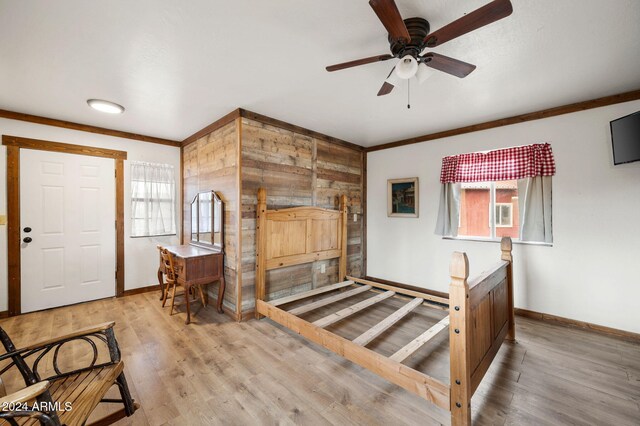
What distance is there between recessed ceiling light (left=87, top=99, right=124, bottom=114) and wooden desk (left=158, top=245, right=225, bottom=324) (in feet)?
6.07

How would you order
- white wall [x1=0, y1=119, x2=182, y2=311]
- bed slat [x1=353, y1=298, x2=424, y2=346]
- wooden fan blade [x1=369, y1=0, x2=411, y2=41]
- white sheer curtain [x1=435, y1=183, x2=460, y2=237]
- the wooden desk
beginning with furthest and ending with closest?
white sheer curtain [x1=435, y1=183, x2=460, y2=237] < white wall [x1=0, y1=119, x2=182, y2=311] < the wooden desk < bed slat [x1=353, y1=298, x2=424, y2=346] < wooden fan blade [x1=369, y1=0, x2=411, y2=41]

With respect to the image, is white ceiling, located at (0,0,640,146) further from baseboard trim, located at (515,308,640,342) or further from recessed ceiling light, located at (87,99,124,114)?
baseboard trim, located at (515,308,640,342)

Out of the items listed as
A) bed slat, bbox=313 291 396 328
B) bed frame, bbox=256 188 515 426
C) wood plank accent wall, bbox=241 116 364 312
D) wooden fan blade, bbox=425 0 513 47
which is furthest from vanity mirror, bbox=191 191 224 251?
wooden fan blade, bbox=425 0 513 47

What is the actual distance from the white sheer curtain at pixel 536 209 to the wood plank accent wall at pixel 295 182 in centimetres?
249

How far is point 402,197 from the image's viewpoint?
4520 millimetres

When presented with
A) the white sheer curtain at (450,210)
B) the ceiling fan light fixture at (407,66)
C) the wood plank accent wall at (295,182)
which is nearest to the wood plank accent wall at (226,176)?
the wood plank accent wall at (295,182)

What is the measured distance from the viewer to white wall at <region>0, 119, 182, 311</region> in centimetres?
326

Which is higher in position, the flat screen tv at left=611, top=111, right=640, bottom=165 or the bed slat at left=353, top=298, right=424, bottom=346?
the flat screen tv at left=611, top=111, right=640, bottom=165

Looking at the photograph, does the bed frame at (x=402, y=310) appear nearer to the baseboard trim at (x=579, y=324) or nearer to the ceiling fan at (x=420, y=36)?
the baseboard trim at (x=579, y=324)

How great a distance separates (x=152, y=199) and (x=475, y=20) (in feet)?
15.3

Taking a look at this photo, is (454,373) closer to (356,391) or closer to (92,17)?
(356,391)

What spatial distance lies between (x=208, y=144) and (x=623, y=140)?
486cm

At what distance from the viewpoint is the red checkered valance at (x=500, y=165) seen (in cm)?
322

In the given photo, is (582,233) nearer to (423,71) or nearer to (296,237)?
(423,71)
